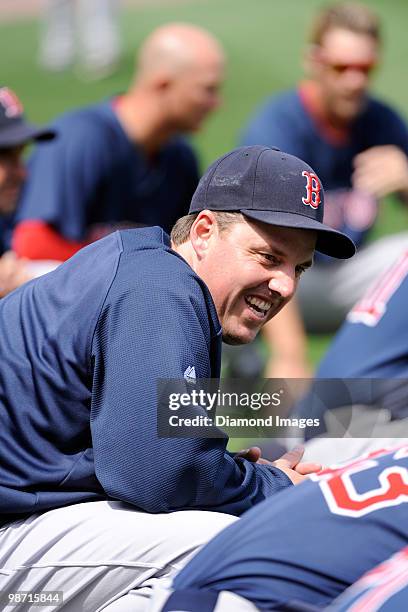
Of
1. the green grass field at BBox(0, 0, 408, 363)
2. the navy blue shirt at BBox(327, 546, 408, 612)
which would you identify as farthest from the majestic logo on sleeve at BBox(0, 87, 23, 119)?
the green grass field at BBox(0, 0, 408, 363)

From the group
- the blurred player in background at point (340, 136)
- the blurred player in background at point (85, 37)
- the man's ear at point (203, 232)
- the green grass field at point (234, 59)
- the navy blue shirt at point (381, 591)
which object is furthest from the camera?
the blurred player in background at point (85, 37)

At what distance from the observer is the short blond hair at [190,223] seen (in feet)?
8.55

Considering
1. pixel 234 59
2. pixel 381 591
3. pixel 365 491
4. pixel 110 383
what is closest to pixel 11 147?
pixel 110 383

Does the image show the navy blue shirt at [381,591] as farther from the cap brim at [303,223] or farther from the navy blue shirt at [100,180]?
the navy blue shirt at [100,180]

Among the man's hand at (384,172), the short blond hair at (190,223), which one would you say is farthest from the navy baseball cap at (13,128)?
the short blond hair at (190,223)

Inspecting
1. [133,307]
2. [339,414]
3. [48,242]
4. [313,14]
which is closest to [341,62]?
[48,242]

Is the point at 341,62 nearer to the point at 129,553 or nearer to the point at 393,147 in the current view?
the point at 393,147

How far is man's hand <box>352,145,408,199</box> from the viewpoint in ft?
18.1

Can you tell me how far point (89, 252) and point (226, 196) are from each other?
1.14 feet

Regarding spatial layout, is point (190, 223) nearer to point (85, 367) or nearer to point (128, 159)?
point (85, 367)

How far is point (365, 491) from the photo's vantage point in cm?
193

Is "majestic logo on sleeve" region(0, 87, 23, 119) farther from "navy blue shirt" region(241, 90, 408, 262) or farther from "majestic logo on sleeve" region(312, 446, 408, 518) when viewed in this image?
"majestic logo on sleeve" region(312, 446, 408, 518)

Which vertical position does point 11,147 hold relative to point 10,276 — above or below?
above

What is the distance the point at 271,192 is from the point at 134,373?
0.53m
